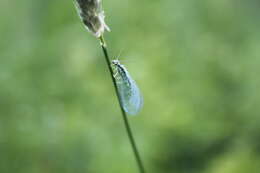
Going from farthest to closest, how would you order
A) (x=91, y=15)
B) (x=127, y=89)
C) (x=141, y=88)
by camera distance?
1. (x=141, y=88)
2. (x=127, y=89)
3. (x=91, y=15)

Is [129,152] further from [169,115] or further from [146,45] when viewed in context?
[146,45]

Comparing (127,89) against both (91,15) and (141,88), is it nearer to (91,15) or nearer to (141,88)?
(91,15)

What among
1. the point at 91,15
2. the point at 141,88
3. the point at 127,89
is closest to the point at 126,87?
the point at 127,89

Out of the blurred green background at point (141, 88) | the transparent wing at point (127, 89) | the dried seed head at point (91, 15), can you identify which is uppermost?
the blurred green background at point (141, 88)

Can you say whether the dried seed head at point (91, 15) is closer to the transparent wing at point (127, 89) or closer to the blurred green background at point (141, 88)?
the transparent wing at point (127, 89)

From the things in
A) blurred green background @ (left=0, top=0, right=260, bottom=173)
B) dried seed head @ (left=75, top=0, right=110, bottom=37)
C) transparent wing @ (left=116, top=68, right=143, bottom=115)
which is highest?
blurred green background @ (left=0, top=0, right=260, bottom=173)

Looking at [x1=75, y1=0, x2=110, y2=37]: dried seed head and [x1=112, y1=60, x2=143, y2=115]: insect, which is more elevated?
[x1=112, y1=60, x2=143, y2=115]: insect

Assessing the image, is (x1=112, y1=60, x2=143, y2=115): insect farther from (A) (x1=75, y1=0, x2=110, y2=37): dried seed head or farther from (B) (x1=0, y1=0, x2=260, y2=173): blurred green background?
(B) (x1=0, y1=0, x2=260, y2=173): blurred green background

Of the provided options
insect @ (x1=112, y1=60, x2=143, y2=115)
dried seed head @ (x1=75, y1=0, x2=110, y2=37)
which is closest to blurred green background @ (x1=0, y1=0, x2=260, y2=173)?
insect @ (x1=112, y1=60, x2=143, y2=115)

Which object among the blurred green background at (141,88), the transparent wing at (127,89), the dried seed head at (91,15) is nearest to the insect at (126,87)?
the transparent wing at (127,89)
